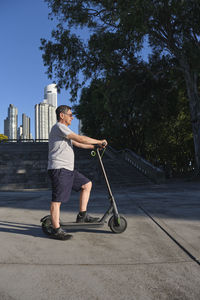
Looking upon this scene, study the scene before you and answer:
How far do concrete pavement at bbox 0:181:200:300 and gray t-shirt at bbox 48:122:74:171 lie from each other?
0.98 metres

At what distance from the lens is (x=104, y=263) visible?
8.61ft

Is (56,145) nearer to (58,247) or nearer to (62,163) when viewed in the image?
(62,163)

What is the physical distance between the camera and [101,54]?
50.8ft

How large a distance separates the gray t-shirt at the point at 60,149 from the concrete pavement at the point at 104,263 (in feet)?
3.21

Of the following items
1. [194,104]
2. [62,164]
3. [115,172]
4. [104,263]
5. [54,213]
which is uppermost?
[194,104]

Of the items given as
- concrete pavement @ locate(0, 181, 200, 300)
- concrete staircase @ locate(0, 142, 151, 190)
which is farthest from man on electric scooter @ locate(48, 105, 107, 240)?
concrete staircase @ locate(0, 142, 151, 190)

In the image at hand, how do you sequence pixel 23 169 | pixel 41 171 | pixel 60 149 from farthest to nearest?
1. pixel 23 169
2. pixel 41 171
3. pixel 60 149

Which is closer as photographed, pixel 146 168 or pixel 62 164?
pixel 62 164

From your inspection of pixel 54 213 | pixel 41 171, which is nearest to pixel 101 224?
pixel 54 213

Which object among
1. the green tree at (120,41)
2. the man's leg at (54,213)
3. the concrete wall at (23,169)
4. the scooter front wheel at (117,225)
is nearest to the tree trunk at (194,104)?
the green tree at (120,41)

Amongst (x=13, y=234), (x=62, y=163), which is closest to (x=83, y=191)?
(x=62, y=163)

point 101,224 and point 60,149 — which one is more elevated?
point 60,149

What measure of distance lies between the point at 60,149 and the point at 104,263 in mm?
1540

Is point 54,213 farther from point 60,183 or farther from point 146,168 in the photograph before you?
point 146,168
